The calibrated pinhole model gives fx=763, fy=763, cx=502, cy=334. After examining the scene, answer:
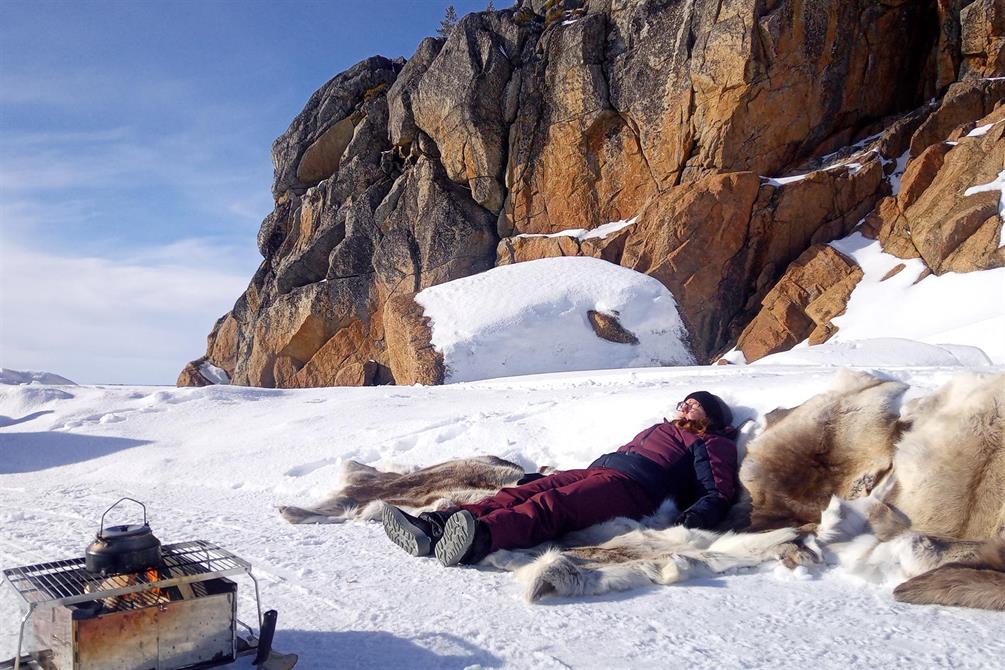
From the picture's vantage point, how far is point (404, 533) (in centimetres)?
335

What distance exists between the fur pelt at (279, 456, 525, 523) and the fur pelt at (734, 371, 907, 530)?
4.58ft

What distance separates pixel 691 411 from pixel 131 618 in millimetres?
2879

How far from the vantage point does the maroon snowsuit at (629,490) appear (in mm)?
3262

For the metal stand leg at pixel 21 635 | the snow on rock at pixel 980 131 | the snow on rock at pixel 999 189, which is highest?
the snow on rock at pixel 980 131

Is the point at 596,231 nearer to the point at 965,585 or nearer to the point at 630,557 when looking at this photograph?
the point at 630,557

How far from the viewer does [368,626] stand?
2.49 m

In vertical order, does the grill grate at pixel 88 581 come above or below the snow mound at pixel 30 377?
below

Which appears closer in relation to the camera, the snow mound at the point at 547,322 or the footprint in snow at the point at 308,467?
the footprint in snow at the point at 308,467

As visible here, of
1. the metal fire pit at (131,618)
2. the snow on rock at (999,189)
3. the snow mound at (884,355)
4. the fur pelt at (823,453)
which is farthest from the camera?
the snow on rock at (999,189)

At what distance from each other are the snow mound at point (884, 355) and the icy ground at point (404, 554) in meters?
1.92

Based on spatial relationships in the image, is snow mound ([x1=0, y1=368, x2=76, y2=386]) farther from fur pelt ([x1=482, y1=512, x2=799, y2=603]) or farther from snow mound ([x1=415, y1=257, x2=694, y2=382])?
fur pelt ([x1=482, y1=512, x2=799, y2=603])

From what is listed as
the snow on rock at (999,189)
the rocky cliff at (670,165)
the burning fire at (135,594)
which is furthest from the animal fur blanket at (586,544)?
the snow on rock at (999,189)

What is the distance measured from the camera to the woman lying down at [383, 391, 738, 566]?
3.16m

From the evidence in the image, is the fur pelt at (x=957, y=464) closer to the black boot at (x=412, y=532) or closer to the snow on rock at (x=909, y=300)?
the black boot at (x=412, y=532)
